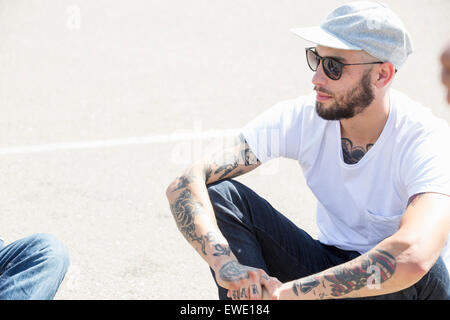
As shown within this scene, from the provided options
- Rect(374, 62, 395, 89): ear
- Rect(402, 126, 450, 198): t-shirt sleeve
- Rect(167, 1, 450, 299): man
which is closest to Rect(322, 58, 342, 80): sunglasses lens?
Rect(167, 1, 450, 299): man

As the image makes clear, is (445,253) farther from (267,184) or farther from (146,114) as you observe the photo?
(146,114)

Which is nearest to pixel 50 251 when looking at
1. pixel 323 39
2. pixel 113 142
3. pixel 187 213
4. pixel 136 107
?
pixel 187 213

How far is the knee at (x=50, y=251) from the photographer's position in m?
2.96

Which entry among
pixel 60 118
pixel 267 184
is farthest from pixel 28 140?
pixel 267 184

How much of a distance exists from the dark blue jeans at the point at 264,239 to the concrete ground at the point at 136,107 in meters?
0.81

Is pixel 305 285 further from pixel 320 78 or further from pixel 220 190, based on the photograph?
pixel 320 78

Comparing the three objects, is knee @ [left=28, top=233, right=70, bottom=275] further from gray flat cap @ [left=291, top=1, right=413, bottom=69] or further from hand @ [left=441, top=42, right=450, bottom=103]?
hand @ [left=441, top=42, right=450, bottom=103]

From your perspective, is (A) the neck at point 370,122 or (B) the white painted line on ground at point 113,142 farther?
(B) the white painted line on ground at point 113,142

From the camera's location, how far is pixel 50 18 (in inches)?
309

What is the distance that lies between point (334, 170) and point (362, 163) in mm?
164

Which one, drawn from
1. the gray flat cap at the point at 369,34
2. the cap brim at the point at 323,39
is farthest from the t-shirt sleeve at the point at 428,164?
the cap brim at the point at 323,39

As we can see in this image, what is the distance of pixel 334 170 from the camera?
329cm

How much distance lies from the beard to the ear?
1.8 inches

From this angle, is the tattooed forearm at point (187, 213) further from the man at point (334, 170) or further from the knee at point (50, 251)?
the knee at point (50, 251)
